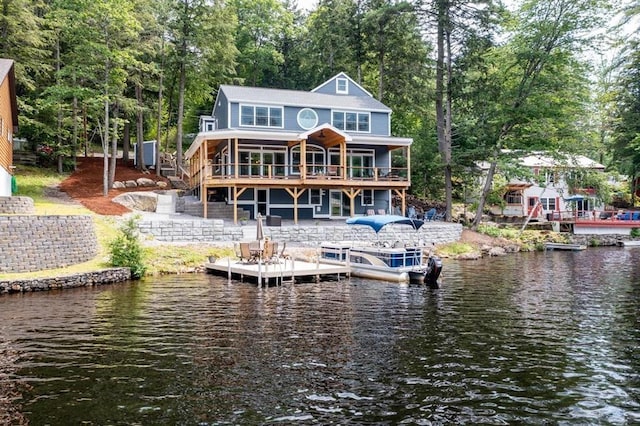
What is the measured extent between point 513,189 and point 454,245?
22228 mm

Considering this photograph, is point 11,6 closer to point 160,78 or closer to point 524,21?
point 160,78

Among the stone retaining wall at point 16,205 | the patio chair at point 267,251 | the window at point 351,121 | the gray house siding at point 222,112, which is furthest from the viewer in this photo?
the window at point 351,121

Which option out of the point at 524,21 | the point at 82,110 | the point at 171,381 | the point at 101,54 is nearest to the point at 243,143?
A: the point at 101,54

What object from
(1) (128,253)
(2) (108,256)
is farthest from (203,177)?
(1) (128,253)

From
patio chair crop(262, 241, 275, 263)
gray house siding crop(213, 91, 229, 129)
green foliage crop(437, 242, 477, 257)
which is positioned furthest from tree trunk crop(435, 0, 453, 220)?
patio chair crop(262, 241, 275, 263)

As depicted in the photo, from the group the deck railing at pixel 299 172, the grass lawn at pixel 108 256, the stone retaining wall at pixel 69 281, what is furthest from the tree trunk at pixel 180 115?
the stone retaining wall at pixel 69 281

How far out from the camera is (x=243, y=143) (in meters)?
33.6

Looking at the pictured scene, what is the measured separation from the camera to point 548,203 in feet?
168

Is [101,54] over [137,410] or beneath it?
over

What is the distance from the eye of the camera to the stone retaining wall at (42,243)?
1892cm

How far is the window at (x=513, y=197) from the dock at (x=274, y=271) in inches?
1300

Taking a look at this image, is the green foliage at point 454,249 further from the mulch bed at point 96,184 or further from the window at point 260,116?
the mulch bed at point 96,184

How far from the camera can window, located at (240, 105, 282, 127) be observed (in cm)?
3378

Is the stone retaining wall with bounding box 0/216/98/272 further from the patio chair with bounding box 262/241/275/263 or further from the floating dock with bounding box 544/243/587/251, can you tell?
the floating dock with bounding box 544/243/587/251
